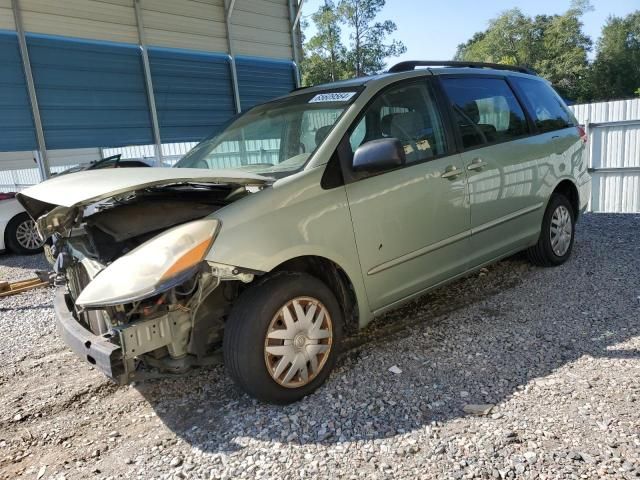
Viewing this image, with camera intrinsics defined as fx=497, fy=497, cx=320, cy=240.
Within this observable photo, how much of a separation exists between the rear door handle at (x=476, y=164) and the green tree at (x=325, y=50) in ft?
115

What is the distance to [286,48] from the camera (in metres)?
10.6

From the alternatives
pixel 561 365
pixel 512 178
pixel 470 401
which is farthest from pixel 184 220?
pixel 512 178

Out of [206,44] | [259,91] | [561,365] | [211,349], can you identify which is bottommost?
[561,365]

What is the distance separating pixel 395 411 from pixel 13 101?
7114 mm

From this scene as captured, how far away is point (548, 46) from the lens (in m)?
51.0

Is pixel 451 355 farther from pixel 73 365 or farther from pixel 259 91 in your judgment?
pixel 259 91

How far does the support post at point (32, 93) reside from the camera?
704 cm

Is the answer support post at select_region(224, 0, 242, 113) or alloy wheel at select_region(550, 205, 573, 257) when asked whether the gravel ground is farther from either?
support post at select_region(224, 0, 242, 113)

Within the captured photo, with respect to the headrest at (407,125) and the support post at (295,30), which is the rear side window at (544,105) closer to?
the headrest at (407,125)

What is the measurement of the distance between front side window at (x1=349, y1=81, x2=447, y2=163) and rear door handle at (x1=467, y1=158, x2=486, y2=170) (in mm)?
265

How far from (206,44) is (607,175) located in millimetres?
9170

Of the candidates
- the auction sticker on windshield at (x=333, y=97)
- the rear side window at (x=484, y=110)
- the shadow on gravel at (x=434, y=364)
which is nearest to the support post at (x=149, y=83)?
the auction sticker on windshield at (x=333, y=97)

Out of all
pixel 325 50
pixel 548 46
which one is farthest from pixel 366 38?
pixel 548 46

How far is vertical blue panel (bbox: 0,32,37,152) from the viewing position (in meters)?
6.98
